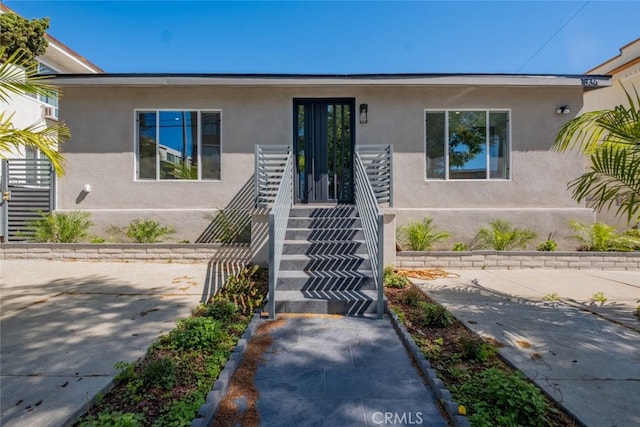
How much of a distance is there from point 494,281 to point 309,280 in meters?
3.43

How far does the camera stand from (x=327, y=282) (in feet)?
13.1

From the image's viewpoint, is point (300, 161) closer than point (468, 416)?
No

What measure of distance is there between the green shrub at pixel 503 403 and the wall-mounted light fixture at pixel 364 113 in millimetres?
5696

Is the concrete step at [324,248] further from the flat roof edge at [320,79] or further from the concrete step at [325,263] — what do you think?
the flat roof edge at [320,79]

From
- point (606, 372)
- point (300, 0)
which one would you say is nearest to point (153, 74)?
point (300, 0)

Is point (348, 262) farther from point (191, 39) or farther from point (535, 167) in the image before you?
point (191, 39)

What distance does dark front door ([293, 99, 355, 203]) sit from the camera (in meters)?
6.79

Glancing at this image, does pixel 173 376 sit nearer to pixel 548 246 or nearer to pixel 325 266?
pixel 325 266

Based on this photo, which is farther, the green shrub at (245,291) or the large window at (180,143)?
the large window at (180,143)

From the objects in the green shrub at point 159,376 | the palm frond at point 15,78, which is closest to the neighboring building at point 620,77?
the green shrub at point 159,376

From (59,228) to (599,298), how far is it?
9.87 metres

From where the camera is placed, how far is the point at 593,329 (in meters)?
3.21

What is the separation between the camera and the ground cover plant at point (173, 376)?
1816 mm

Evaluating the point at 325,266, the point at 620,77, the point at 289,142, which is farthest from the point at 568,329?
the point at 620,77
